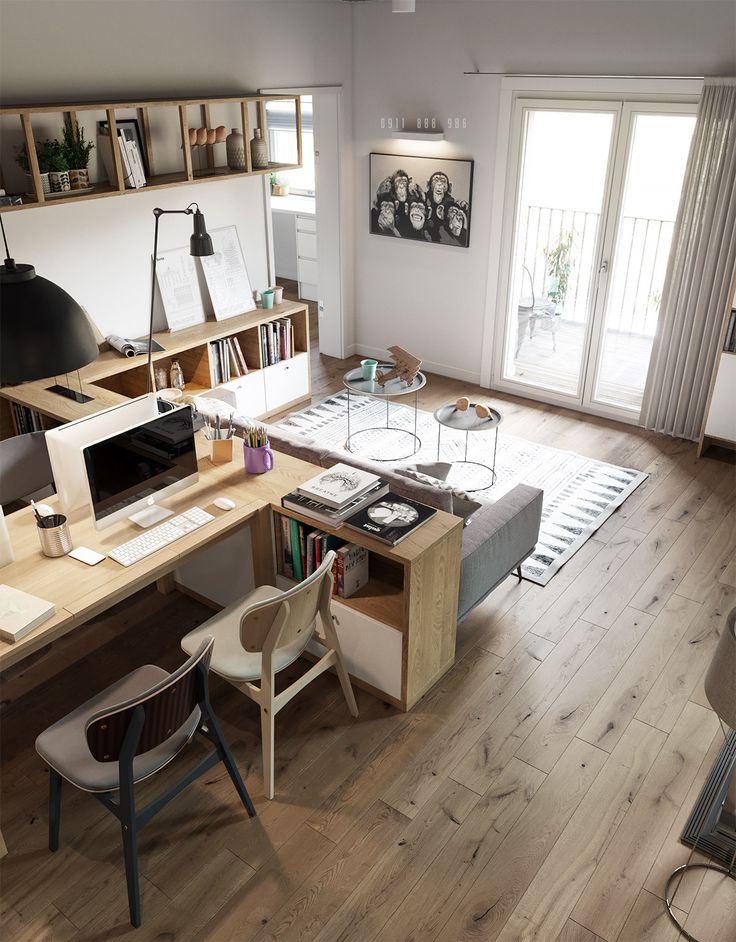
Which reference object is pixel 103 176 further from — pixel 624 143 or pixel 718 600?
pixel 718 600

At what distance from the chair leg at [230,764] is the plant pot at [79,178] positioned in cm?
333

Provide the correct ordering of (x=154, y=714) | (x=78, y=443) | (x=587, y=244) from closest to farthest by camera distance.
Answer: (x=154, y=714), (x=78, y=443), (x=587, y=244)

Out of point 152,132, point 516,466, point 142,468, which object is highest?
point 152,132

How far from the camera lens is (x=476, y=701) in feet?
11.4

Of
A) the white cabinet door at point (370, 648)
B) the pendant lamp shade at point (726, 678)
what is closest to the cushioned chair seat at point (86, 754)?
the white cabinet door at point (370, 648)

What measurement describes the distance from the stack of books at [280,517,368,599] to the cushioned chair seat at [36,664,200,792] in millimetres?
865

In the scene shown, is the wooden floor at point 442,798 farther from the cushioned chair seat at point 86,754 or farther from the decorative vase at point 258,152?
the decorative vase at point 258,152

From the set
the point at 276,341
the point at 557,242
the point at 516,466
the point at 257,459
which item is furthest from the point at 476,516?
the point at 557,242

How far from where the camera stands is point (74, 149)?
4.54m

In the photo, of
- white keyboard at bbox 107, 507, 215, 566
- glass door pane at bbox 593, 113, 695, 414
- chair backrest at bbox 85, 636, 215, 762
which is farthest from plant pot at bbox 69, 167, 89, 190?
glass door pane at bbox 593, 113, 695, 414

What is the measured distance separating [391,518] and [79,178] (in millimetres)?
A: 2951

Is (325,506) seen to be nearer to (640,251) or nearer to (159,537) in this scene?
(159,537)

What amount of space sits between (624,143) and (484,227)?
1.22 m

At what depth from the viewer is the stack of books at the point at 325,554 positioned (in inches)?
129
